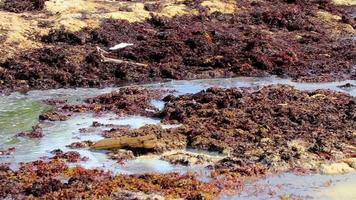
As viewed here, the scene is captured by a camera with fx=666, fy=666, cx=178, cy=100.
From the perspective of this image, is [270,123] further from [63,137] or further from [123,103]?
[63,137]

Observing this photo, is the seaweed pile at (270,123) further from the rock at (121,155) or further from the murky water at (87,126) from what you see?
the rock at (121,155)

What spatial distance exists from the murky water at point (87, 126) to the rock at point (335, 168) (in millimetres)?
275

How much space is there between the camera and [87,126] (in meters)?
18.9

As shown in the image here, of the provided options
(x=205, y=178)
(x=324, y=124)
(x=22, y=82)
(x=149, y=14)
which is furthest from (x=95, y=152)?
(x=149, y=14)

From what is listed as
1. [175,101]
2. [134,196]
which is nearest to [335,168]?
[134,196]

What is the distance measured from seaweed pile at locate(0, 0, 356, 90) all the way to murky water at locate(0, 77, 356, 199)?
908 millimetres

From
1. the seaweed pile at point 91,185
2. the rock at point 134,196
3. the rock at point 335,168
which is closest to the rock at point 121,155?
the seaweed pile at point 91,185

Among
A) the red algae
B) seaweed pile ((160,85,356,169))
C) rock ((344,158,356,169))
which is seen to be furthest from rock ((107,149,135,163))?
rock ((344,158,356,169))

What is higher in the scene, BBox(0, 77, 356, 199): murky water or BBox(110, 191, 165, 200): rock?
BBox(110, 191, 165, 200): rock

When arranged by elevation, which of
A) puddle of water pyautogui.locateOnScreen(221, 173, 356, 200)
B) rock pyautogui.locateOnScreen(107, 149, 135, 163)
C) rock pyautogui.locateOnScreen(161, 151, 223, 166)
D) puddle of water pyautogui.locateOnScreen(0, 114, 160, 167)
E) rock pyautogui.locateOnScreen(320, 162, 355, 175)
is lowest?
puddle of water pyautogui.locateOnScreen(0, 114, 160, 167)

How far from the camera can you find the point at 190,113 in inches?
780

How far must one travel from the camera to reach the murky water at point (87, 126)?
1490 centimetres

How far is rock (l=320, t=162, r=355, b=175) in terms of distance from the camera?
1523 centimetres

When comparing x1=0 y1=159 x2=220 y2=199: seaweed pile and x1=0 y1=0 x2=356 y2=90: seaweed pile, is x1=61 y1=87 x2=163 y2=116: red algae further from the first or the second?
x1=0 y1=159 x2=220 y2=199: seaweed pile
